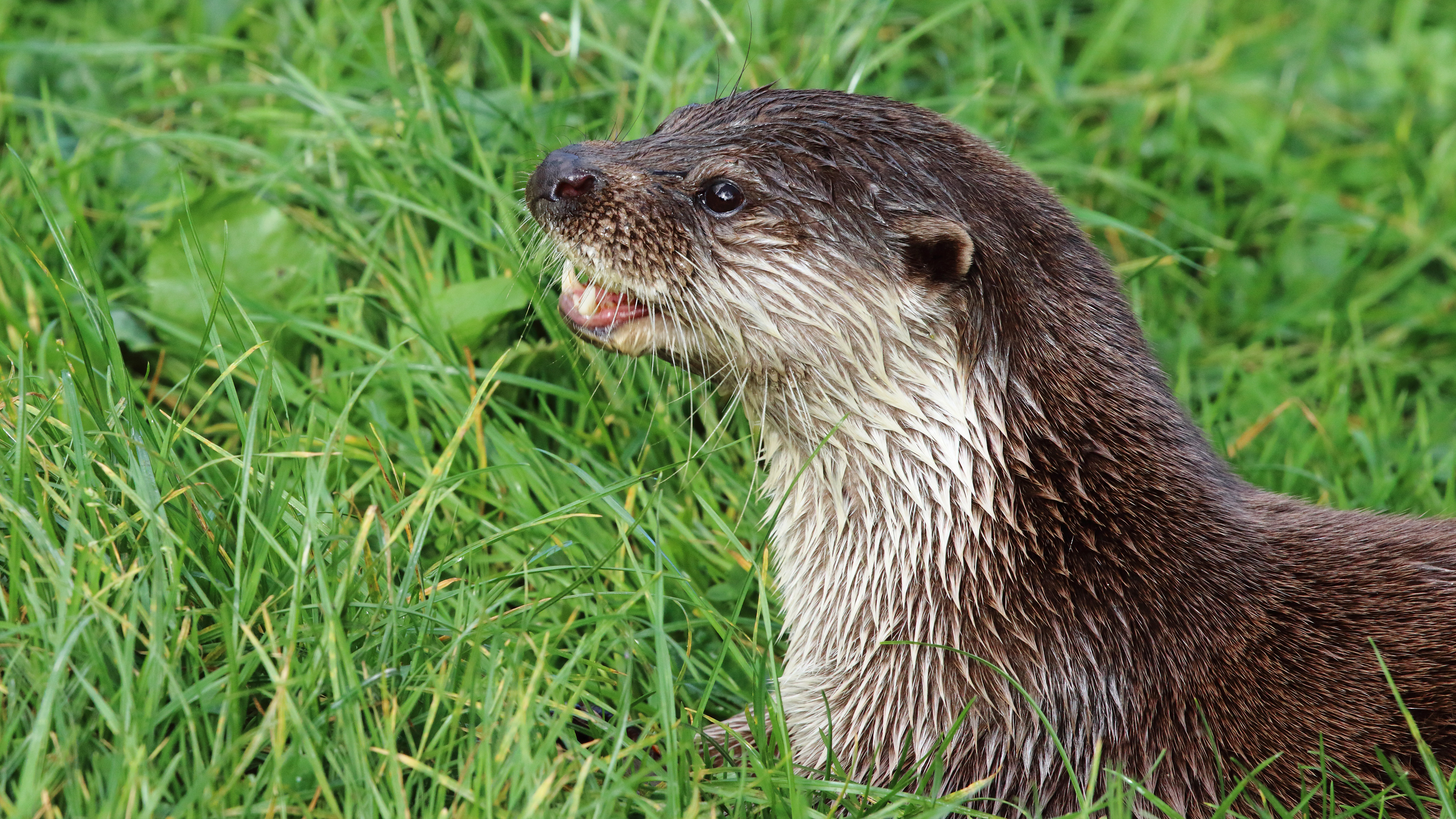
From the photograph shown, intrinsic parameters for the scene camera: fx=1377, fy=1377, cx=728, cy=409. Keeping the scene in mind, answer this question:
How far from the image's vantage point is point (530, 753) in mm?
1815

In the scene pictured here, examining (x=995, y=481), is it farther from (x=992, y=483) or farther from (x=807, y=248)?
(x=807, y=248)

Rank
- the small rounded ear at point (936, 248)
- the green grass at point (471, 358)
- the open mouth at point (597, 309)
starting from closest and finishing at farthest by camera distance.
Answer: the green grass at point (471, 358) < the small rounded ear at point (936, 248) < the open mouth at point (597, 309)

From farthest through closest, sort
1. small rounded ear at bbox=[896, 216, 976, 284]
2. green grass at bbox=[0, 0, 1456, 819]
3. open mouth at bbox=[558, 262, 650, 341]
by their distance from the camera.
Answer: open mouth at bbox=[558, 262, 650, 341], small rounded ear at bbox=[896, 216, 976, 284], green grass at bbox=[0, 0, 1456, 819]

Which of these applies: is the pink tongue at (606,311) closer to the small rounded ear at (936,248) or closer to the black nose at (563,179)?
the black nose at (563,179)

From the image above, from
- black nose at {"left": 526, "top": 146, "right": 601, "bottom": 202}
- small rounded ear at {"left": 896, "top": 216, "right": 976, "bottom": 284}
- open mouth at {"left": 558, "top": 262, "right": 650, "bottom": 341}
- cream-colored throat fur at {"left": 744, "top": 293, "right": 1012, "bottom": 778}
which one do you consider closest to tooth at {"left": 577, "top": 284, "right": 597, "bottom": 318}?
open mouth at {"left": 558, "top": 262, "right": 650, "bottom": 341}

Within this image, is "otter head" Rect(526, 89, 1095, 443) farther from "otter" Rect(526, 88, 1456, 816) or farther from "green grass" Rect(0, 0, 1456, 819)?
"green grass" Rect(0, 0, 1456, 819)

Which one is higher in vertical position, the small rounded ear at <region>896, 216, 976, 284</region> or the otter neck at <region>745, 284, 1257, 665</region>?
the small rounded ear at <region>896, 216, 976, 284</region>

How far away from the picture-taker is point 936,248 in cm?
213

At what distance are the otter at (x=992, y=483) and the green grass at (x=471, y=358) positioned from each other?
0.47 feet

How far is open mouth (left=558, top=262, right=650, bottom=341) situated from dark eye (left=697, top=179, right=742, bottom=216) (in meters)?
→ 0.19

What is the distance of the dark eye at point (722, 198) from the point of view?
220 cm

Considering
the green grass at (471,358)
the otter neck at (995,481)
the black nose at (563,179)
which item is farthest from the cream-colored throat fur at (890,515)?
the black nose at (563,179)

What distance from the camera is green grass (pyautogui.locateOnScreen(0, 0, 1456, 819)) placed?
70.7 inches

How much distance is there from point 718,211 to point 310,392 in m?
Result: 0.99
